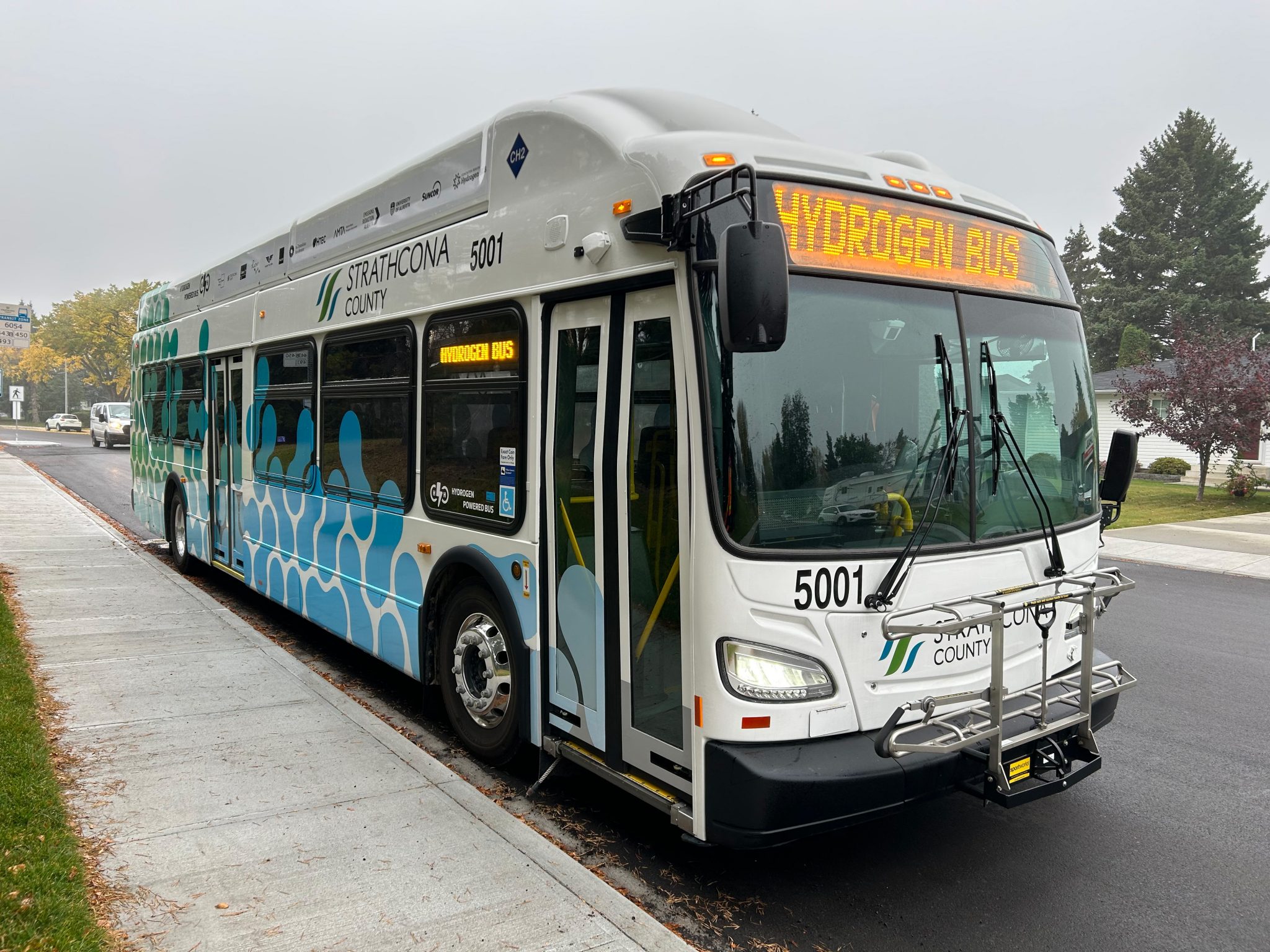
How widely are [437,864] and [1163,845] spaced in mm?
3322

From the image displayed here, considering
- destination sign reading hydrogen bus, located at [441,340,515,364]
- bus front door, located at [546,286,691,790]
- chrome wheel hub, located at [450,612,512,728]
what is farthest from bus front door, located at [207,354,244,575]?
bus front door, located at [546,286,691,790]

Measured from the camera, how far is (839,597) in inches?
139

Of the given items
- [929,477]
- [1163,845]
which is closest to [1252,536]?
[1163,845]

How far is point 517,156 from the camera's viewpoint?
484cm

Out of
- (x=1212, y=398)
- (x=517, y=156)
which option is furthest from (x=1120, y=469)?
(x=1212, y=398)

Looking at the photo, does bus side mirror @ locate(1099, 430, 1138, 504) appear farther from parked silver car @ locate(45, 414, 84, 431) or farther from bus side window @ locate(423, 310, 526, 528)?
parked silver car @ locate(45, 414, 84, 431)

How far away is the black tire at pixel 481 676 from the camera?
15.8ft

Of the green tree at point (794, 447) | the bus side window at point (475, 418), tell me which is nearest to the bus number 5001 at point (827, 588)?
the green tree at point (794, 447)

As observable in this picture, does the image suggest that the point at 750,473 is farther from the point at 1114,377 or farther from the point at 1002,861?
the point at 1114,377

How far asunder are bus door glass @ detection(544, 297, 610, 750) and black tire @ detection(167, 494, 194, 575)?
25.5 feet

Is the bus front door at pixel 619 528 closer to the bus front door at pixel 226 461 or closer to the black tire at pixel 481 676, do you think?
the black tire at pixel 481 676

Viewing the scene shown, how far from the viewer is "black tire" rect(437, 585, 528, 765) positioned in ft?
15.8

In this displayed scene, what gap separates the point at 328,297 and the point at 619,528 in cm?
384

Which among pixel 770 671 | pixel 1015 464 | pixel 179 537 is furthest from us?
pixel 179 537
